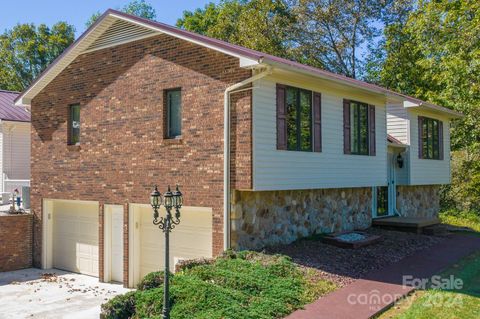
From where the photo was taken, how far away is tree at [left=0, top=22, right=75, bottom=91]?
138ft

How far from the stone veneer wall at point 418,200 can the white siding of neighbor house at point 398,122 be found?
1.95 meters

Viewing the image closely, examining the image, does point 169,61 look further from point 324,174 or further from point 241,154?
point 324,174

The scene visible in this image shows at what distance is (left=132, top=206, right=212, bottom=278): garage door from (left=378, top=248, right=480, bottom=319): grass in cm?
464

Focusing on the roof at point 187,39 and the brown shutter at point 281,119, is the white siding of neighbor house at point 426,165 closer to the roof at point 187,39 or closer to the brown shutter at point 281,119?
the roof at point 187,39

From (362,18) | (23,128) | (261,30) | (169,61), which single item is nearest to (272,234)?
(169,61)

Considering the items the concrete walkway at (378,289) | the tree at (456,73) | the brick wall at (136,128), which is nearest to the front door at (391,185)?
the concrete walkway at (378,289)

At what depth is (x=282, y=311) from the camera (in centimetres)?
788

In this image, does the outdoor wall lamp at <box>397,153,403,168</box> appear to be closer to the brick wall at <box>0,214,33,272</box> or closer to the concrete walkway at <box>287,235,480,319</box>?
the concrete walkway at <box>287,235,480,319</box>

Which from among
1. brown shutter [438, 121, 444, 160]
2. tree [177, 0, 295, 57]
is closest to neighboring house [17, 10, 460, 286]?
brown shutter [438, 121, 444, 160]

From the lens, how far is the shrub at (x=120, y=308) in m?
8.22

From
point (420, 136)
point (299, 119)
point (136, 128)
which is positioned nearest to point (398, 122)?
point (420, 136)

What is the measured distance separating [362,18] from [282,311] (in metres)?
25.0

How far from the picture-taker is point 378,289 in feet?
30.8

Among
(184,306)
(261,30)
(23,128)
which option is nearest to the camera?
(184,306)
